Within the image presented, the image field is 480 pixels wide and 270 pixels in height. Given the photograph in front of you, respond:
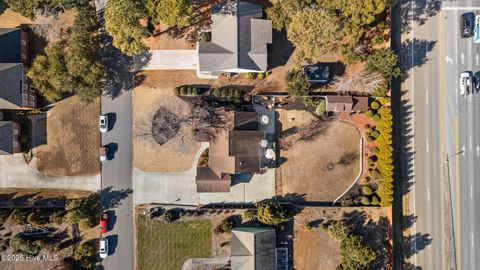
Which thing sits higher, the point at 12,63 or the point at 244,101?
the point at 12,63

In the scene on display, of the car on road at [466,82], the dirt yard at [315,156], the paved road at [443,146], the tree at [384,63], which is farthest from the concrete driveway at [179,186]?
the car on road at [466,82]

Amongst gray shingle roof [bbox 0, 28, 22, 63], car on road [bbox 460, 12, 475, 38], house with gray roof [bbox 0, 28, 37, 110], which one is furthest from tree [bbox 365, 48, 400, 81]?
gray shingle roof [bbox 0, 28, 22, 63]

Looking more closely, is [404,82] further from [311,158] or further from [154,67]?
[154,67]

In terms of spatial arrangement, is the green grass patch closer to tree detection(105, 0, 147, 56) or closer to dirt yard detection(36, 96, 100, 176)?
dirt yard detection(36, 96, 100, 176)

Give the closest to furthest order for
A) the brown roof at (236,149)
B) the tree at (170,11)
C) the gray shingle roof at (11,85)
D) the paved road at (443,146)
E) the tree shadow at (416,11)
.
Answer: the tree at (170,11) → the gray shingle roof at (11,85) → the brown roof at (236,149) → the paved road at (443,146) → the tree shadow at (416,11)

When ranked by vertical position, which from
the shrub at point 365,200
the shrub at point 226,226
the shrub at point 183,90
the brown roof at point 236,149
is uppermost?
the shrub at point 183,90

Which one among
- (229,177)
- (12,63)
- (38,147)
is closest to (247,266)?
(229,177)

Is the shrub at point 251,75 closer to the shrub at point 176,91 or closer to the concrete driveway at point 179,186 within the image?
the shrub at point 176,91
